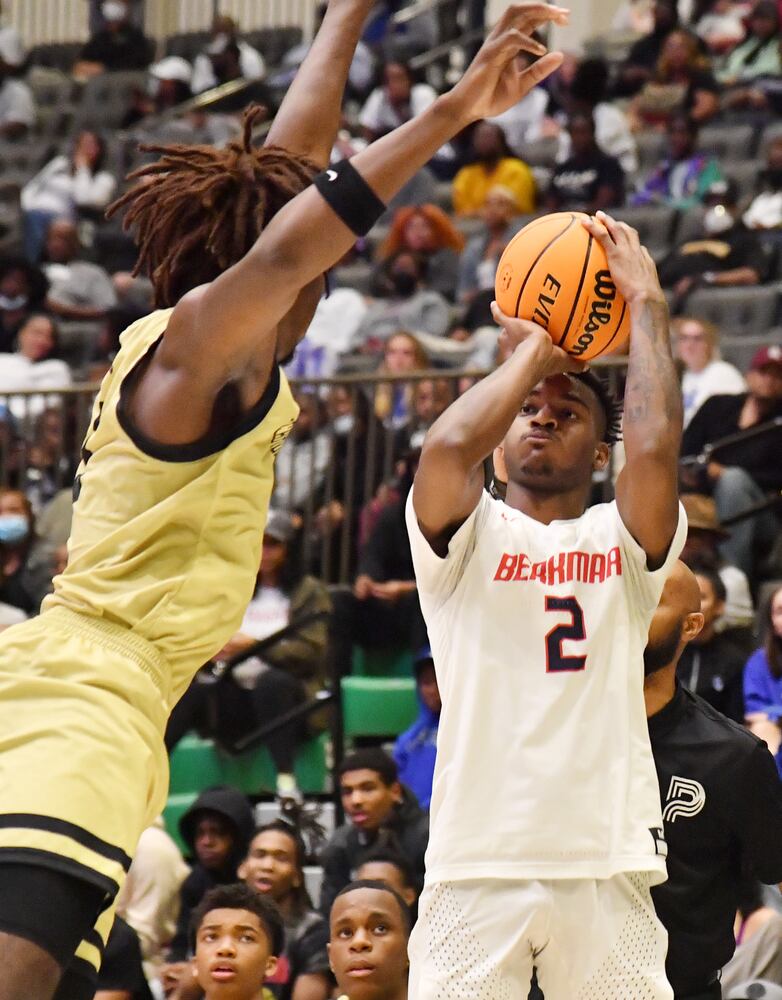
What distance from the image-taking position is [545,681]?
3.59 meters

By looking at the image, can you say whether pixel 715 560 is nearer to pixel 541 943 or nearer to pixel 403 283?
Result: pixel 541 943

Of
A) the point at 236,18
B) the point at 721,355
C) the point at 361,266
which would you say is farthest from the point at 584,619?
the point at 236,18

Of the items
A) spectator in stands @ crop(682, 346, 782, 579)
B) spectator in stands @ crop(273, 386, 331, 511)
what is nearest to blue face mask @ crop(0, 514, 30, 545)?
spectator in stands @ crop(273, 386, 331, 511)

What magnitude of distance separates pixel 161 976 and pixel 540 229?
389 centimetres

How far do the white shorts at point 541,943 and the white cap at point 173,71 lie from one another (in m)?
15.0

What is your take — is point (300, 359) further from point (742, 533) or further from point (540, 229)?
point (540, 229)

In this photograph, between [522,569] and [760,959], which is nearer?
[522,569]

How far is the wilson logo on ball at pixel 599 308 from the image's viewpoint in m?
3.89

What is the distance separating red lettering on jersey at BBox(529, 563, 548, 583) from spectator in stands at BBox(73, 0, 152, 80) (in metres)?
15.5

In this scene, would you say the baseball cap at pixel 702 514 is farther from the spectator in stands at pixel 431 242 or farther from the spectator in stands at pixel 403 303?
the spectator in stands at pixel 431 242

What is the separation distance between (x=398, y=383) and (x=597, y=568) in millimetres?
5784

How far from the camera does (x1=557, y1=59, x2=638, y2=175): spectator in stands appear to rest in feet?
45.3

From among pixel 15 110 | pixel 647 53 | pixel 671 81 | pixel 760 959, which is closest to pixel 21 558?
pixel 760 959

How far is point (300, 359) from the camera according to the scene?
38.8 ft
